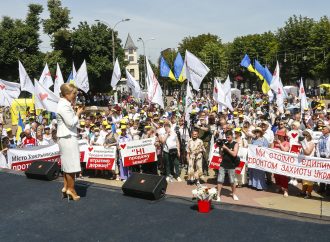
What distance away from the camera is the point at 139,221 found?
18.3 ft

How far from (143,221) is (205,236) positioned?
104 centimetres

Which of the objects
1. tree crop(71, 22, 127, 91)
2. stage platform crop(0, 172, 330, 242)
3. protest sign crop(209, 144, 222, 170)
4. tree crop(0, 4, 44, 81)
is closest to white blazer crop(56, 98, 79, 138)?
stage platform crop(0, 172, 330, 242)

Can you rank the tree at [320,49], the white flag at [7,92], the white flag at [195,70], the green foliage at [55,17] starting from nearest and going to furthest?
the white flag at [195,70] → the white flag at [7,92] → the green foliage at [55,17] → the tree at [320,49]

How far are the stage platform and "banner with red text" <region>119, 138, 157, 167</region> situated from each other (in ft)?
12.8

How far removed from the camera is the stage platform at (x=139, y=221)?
5027 millimetres

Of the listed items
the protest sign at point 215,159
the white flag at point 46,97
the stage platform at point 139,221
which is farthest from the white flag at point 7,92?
the stage platform at point 139,221

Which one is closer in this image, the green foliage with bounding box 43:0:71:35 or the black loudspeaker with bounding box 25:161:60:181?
the black loudspeaker with bounding box 25:161:60:181

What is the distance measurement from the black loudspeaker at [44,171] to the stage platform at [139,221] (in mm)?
1229

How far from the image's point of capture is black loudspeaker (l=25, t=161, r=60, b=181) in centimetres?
815

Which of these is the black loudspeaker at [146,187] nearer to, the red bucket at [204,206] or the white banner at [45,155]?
the red bucket at [204,206]

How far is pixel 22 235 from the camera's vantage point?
511cm

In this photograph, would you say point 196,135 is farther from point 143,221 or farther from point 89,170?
point 143,221

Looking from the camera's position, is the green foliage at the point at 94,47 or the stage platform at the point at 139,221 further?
the green foliage at the point at 94,47

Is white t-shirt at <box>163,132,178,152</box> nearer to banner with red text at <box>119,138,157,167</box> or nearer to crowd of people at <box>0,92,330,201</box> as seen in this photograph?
crowd of people at <box>0,92,330,201</box>
